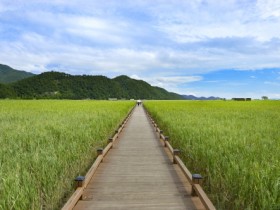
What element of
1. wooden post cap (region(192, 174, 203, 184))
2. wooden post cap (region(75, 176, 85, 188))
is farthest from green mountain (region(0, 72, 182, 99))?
wooden post cap (region(192, 174, 203, 184))

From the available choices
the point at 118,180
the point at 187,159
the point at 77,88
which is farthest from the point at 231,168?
the point at 77,88

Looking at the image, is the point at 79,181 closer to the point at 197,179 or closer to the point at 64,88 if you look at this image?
the point at 197,179

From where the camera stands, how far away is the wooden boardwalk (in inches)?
183

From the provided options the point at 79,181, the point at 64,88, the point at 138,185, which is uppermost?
the point at 64,88

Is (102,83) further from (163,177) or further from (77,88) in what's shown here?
(163,177)

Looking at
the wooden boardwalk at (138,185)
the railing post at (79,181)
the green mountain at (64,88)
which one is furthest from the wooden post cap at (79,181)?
the green mountain at (64,88)

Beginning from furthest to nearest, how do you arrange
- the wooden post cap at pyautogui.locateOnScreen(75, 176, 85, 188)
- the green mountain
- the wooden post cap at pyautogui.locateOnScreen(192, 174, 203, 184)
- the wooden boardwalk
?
1. the green mountain
2. the wooden post cap at pyautogui.locateOnScreen(192, 174, 203, 184)
3. the wooden post cap at pyautogui.locateOnScreen(75, 176, 85, 188)
4. the wooden boardwalk

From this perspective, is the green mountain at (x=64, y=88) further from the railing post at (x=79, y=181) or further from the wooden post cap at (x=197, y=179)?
the wooden post cap at (x=197, y=179)

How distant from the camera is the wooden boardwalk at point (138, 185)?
4656mm

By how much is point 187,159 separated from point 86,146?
294 cm

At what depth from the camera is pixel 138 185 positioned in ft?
18.5

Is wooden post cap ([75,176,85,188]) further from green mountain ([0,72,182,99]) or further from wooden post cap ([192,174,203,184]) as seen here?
green mountain ([0,72,182,99])

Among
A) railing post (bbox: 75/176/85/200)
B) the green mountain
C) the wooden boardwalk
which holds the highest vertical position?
the green mountain

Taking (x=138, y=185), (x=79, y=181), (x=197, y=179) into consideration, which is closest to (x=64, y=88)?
(x=138, y=185)
